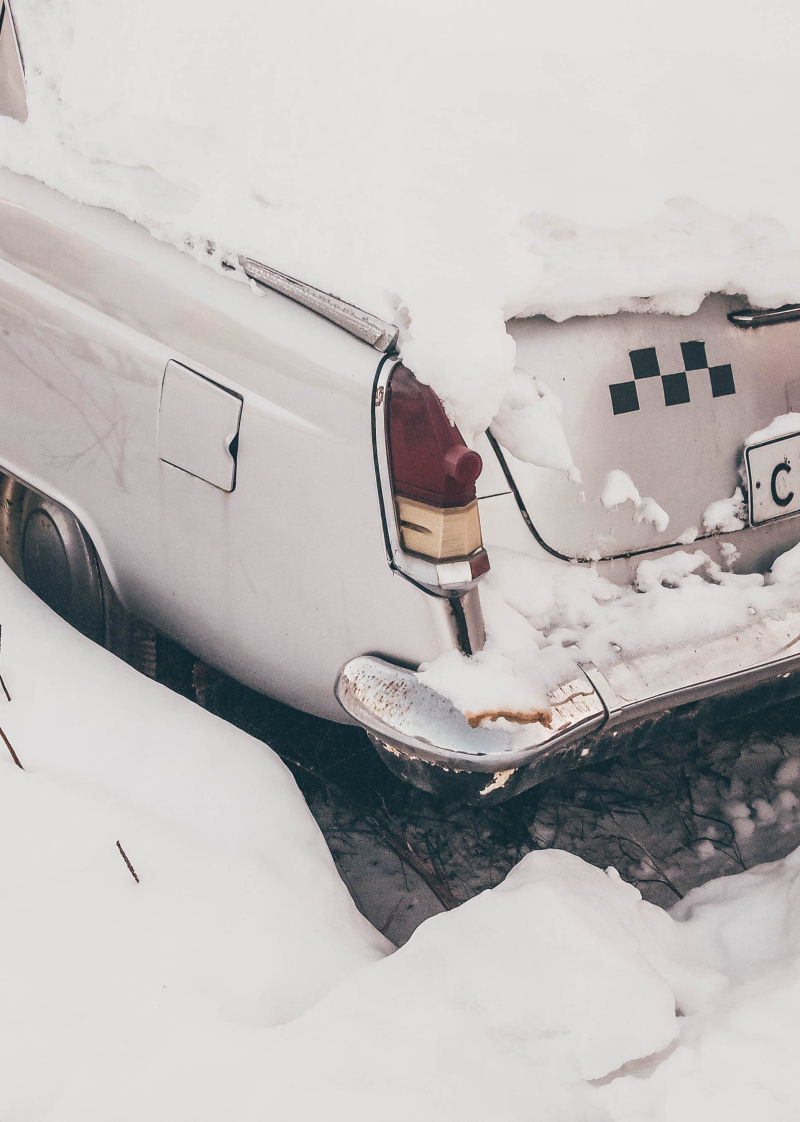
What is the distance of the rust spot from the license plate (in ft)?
2.15

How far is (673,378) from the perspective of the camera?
6.36 ft

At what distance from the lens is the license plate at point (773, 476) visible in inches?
79.6

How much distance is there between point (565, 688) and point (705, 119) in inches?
45.7

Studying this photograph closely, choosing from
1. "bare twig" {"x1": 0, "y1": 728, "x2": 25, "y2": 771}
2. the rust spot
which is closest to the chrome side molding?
the rust spot

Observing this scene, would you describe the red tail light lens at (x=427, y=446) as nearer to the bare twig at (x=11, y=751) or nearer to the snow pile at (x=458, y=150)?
the snow pile at (x=458, y=150)

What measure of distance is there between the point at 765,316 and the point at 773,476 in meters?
0.32

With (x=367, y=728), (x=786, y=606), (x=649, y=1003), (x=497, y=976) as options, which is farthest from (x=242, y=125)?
(x=649, y=1003)

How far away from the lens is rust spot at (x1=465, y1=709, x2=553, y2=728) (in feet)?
5.72

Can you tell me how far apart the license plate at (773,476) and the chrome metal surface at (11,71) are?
1712mm

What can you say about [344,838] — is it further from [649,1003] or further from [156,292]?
[156,292]

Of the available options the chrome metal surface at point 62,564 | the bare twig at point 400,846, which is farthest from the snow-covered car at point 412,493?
the bare twig at point 400,846

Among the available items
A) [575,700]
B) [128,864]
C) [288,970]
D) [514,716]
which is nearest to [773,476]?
[575,700]

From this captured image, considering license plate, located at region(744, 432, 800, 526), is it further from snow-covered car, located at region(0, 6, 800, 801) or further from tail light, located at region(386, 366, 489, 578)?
tail light, located at region(386, 366, 489, 578)

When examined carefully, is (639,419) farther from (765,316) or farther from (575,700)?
(575,700)
